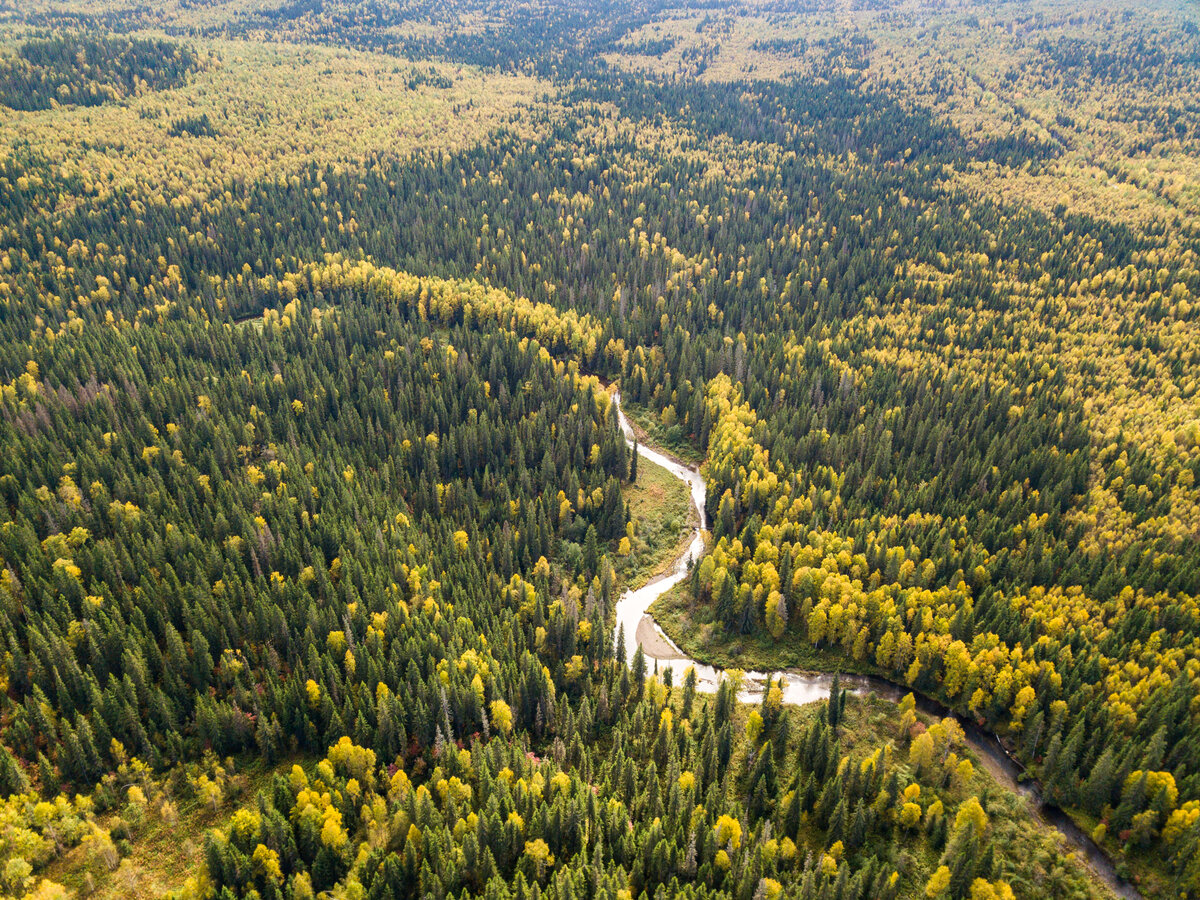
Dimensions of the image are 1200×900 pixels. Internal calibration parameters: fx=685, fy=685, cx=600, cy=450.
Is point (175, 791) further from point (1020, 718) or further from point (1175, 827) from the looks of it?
point (1175, 827)

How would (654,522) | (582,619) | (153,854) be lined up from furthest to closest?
(654,522) → (582,619) → (153,854)

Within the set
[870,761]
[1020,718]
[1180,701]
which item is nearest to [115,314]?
[870,761]

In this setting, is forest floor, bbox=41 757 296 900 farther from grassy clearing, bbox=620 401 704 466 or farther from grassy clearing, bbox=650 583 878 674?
grassy clearing, bbox=620 401 704 466

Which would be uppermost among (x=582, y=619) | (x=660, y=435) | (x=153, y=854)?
(x=660, y=435)

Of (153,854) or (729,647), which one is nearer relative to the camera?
(153,854)

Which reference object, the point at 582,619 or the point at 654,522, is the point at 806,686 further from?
the point at 654,522

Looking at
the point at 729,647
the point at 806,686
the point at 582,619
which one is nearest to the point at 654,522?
the point at 729,647

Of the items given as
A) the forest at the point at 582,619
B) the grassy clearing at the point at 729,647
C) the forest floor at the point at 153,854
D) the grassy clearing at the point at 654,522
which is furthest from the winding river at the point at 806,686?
the forest floor at the point at 153,854
